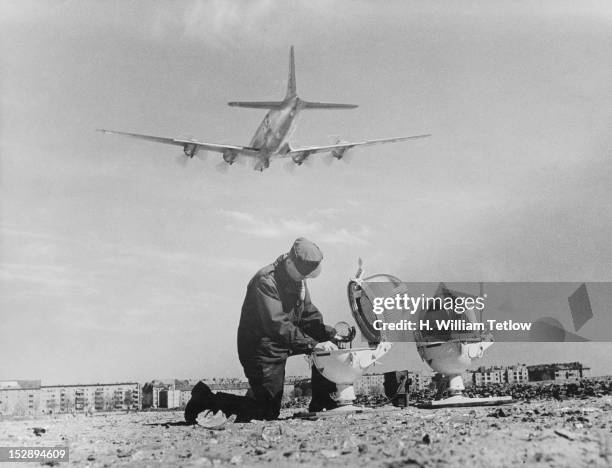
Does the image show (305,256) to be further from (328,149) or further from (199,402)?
(328,149)

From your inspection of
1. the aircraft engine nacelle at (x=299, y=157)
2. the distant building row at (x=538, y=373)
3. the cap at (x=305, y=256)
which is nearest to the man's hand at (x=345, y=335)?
the cap at (x=305, y=256)

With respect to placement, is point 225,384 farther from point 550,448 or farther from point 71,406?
point 71,406

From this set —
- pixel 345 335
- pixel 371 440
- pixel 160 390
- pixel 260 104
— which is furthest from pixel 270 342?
pixel 160 390

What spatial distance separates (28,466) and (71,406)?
3184 centimetres

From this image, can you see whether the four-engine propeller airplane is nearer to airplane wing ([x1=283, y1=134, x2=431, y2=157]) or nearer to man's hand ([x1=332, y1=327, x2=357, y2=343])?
airplane wing ([x1=283, y1=134, x2=431, y2=157])

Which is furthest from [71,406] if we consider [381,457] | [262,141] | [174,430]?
[381,457]

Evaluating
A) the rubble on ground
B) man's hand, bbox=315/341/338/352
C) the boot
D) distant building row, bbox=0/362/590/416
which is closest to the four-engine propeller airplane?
distant building row, bbox=0/362/590/416

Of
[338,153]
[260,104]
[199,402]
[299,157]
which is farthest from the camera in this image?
[299,157]

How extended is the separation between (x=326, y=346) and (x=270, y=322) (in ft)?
3.15

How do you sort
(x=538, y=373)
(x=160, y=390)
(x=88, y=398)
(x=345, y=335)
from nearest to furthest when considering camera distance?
(x=345, y=335) → (x=160, y=390) → (x=538, y=373) → (x=88, y=398)

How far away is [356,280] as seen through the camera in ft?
35.3

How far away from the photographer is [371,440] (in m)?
7.20

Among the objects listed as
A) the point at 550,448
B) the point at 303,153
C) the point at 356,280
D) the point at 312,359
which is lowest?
the point at 550,448

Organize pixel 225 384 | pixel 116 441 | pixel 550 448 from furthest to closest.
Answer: pixel 225 384 → pixel 116 441 → pixel 550 448
